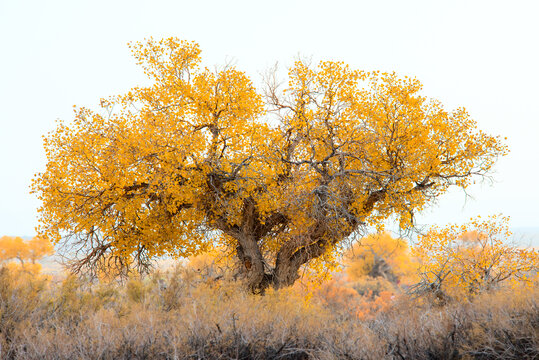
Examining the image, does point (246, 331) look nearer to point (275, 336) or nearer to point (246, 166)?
point (275, 336)

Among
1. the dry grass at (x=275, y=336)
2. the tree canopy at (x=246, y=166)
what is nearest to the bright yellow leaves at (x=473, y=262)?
Answer: the tree canopy at (x=246, y=166)

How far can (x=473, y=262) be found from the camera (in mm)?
17719

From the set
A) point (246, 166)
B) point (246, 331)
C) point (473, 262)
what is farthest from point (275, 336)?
point (473, 262)

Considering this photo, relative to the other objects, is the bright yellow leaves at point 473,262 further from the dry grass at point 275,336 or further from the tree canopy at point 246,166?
the dry grass at point 275,336

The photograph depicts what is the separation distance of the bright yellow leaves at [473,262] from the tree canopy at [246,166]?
3638 mm

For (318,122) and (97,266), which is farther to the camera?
(97,266)

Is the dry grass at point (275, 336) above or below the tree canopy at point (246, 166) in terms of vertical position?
below

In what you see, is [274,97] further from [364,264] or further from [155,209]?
[364,264]

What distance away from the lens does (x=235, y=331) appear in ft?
28.9

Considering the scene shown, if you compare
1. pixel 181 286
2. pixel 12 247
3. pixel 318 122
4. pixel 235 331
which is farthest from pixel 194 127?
pixel 12 247

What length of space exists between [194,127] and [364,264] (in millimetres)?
46506

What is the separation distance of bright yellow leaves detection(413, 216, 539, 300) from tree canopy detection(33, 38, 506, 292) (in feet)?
11.9

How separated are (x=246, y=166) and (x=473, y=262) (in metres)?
10.7

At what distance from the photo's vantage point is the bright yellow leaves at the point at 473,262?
1716cm
